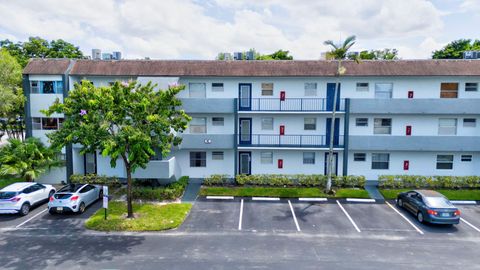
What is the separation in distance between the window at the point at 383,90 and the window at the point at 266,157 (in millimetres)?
8947

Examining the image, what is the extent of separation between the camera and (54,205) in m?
15.8

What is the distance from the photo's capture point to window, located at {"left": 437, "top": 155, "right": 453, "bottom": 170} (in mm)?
22078

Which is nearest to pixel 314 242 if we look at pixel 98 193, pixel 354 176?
pixel 354 176

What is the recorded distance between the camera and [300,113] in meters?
21.6

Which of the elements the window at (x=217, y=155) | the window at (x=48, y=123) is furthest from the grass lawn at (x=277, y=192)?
the window at (x=48, y=123)

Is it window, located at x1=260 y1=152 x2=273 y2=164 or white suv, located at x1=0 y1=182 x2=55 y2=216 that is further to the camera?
window, located at x1=260 y1=152 x2=273 y2=164

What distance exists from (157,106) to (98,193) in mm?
7550

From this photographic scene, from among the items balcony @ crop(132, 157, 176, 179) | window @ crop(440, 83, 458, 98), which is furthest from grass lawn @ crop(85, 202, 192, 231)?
window @ crop(440, 83, 458, 98)

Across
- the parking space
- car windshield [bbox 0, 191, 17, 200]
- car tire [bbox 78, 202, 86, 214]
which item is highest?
car windshield [bbox 0, 191, 17, 200]

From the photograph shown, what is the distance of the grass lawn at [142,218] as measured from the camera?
14.4 metres

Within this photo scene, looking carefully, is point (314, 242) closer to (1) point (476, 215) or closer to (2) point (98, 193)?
(1) point (476, 215)

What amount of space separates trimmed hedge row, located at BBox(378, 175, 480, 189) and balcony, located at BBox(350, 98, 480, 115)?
4601mm

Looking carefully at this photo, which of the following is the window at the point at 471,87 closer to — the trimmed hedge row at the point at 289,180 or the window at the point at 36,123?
the trimmed hedge row at the point at 289,180

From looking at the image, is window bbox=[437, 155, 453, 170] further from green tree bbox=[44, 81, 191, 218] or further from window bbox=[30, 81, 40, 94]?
window bbox=[30, 81, 40, 94]
